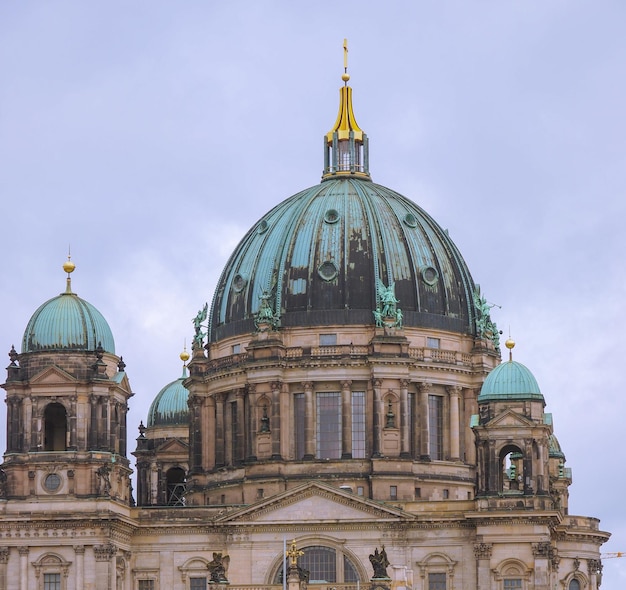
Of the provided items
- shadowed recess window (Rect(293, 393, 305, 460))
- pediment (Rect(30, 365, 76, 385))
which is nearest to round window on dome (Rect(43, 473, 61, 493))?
pediment (Rect(30, 365, 76, 385))

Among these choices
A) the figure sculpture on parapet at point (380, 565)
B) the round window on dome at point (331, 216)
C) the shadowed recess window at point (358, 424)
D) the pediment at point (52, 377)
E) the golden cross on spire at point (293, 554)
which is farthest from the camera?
the round window on dome at point (331, 216)

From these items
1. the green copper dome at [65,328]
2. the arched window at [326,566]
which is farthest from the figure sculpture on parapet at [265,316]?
the arched window at [326,566]

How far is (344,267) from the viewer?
144750 millimetres

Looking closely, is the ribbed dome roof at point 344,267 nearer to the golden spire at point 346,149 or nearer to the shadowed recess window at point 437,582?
the golden spire at point 346,149

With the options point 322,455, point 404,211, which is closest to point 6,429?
point 322,455

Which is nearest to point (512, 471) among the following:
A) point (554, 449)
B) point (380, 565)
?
point (554, 449)

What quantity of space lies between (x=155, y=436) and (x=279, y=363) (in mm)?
20729

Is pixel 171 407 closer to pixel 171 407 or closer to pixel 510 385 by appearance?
pixel 171 407

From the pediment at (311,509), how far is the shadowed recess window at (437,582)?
13.2 ft

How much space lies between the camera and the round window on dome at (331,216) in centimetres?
14650

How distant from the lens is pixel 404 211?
14850 cm

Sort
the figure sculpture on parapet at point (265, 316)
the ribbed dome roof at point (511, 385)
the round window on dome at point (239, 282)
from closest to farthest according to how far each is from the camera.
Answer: the ribbed dome roof at point (511, 385)
the figure sculpture on parapet at point (265, 316)
the round window on dome at point (239, 282)

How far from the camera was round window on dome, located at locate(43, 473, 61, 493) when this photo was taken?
13488 cm

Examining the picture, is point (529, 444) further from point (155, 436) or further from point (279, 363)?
point (155, 436)
